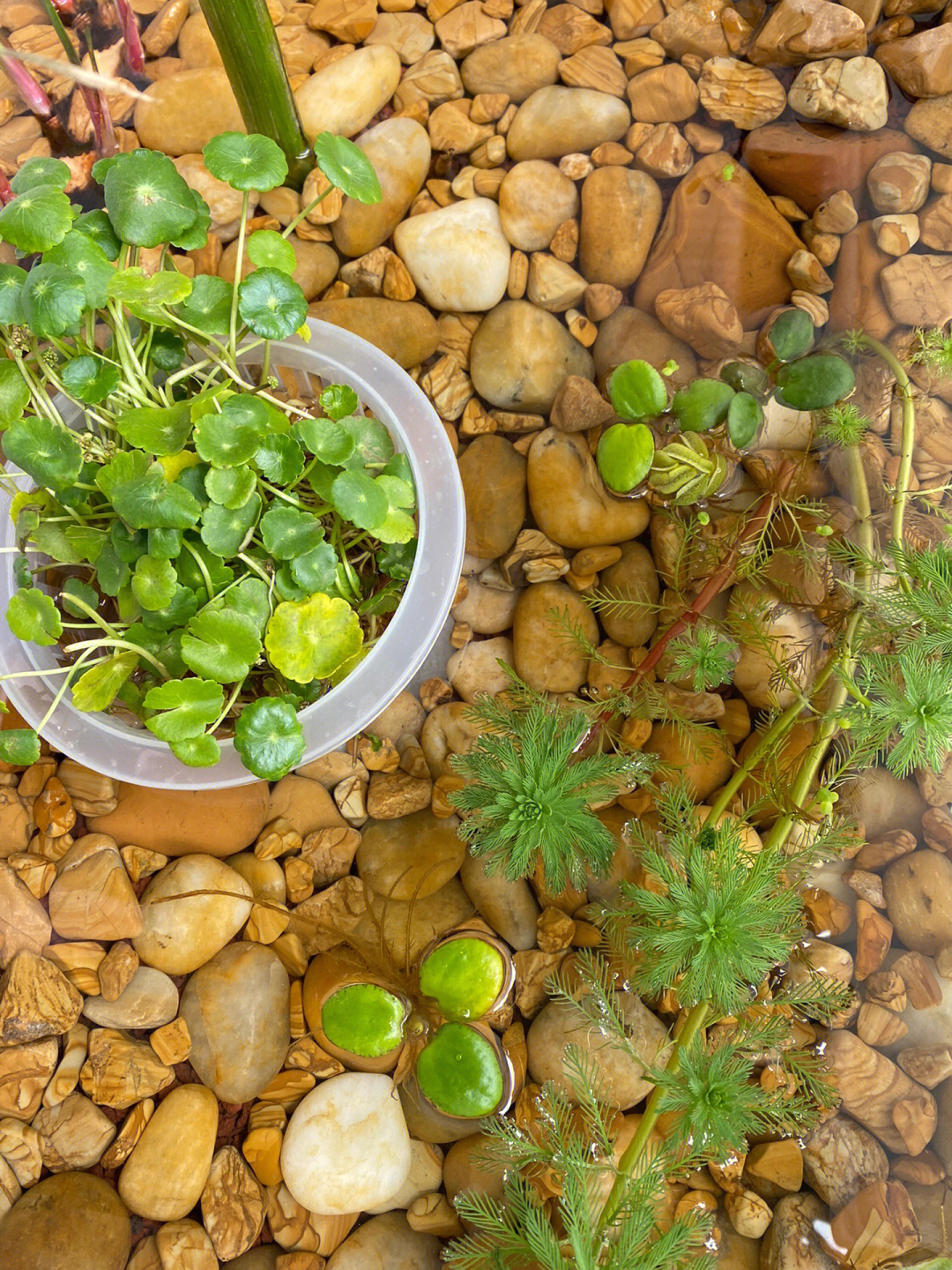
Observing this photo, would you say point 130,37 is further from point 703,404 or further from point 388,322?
point 703,404

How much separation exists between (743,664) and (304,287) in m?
1.01

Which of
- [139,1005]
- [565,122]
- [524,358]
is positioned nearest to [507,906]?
[139,1005]

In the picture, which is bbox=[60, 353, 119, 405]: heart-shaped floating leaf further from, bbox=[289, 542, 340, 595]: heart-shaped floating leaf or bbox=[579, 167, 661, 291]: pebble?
bbox=[579, 167, 661, 291]: pebble

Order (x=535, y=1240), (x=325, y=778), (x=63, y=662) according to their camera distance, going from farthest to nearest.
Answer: (x=325, y=778), (x=63, y=662), (x=535, y=1240)

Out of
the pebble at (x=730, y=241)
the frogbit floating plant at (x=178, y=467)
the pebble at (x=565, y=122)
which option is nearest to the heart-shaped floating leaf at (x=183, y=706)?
the frogbit floating plant at (x=178, y=467)

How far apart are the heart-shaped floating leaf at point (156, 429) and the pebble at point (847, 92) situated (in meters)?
1.22

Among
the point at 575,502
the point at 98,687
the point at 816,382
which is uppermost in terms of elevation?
the point at 98,687

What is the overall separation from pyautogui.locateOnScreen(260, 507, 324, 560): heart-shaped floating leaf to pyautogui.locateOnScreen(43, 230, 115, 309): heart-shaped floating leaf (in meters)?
0.31

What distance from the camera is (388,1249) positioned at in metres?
1.34

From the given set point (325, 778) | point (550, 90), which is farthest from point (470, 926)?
point (550, 90)

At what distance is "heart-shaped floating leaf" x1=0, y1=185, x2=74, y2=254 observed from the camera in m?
1.00

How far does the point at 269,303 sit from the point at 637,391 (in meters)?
0.63

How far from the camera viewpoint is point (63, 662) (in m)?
1.32

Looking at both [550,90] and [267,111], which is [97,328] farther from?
[550,90]
